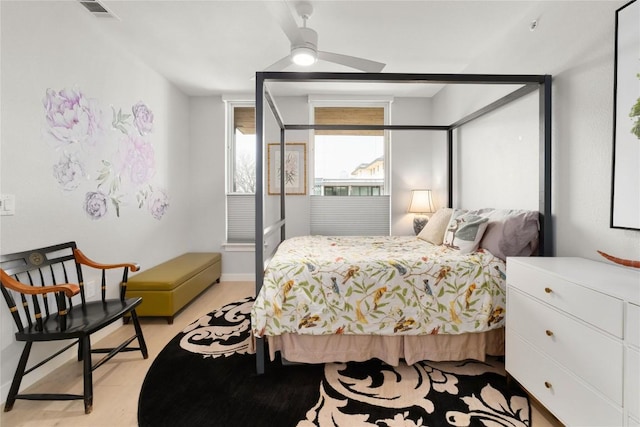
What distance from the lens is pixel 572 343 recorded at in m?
1.32

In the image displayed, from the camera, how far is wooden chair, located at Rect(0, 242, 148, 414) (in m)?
1.61

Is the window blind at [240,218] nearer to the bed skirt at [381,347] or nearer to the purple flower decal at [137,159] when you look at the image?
the purple flower decal at [137,159]

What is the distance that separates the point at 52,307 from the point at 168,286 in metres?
0.86

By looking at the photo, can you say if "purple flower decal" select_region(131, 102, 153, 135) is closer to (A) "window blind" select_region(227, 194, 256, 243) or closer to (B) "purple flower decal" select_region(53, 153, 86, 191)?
(B) "purple flower decal" select_region(53, 153, 86, 191)

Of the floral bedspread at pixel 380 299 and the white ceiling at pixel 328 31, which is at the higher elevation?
the white ceiling at pixel 328 31

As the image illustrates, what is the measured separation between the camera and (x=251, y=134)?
4.25 m

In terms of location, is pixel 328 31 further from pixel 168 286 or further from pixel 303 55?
pixel 168 286

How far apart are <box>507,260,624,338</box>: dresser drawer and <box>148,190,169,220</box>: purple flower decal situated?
3384 mm

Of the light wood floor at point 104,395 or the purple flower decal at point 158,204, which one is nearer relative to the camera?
the light wood floor at point 104,395

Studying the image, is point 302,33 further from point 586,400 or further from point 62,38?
point 586,400

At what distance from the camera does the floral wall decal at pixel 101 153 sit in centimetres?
211

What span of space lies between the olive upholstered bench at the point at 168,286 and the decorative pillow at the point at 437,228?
2.46 meters

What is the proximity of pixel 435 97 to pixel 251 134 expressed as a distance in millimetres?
2579

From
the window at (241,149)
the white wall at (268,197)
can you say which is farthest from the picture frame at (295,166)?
the window at (241,149)
